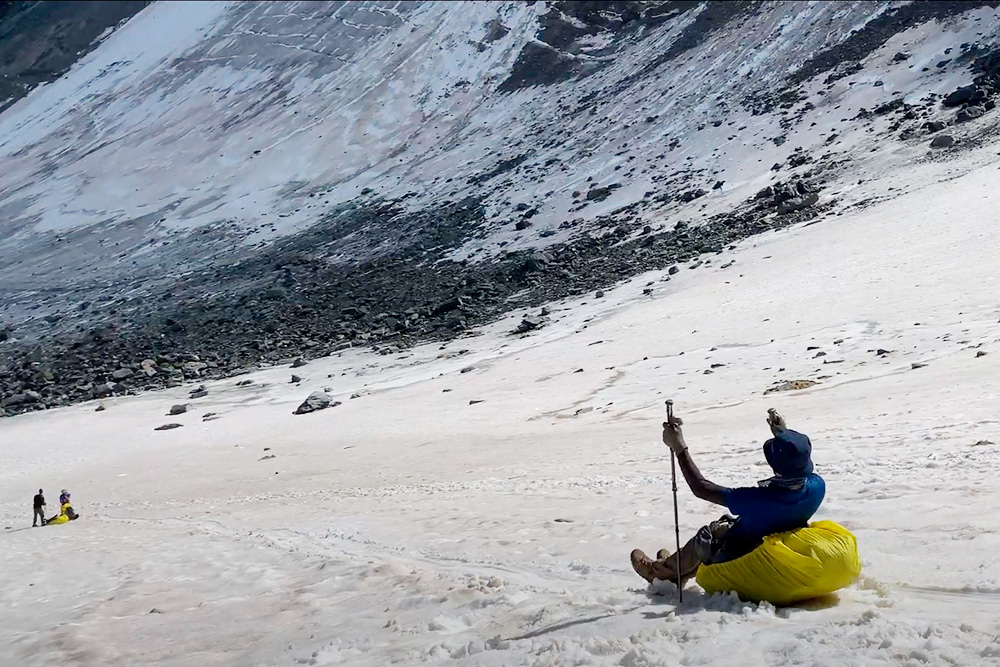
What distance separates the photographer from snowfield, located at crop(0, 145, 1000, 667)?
4.96m

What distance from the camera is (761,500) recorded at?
15.9 feet

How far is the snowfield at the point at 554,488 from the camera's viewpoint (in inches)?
195

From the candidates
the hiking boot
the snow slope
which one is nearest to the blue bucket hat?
the hiking boot

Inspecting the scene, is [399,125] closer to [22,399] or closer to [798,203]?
→ [798,203]

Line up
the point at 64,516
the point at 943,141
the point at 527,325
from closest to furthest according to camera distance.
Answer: the point at 64,516 < the point at 527,325 < the point at 943,141

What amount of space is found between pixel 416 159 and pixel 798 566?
49.2 m

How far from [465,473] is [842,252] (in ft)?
51.3

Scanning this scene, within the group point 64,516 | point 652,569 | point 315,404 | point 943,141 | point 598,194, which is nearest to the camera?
point 652,569

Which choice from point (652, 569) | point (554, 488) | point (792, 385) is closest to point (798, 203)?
point (792, 385)

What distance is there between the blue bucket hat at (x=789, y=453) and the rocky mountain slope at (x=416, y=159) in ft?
70.1

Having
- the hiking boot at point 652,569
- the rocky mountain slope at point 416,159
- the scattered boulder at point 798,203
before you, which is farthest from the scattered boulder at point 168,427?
the scattered boulder at point 798,203

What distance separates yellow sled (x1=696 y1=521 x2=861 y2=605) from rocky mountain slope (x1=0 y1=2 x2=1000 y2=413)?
21312 millimetres

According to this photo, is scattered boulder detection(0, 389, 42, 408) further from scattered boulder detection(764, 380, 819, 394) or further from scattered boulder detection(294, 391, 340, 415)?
scattered boulder detection(764, 380, 819, 394)

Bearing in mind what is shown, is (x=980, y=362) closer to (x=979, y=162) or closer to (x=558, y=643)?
(x=558, y=643)
